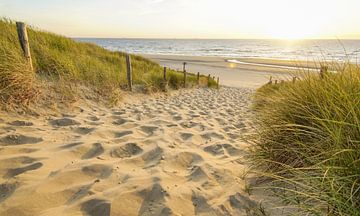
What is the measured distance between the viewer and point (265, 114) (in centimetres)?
333

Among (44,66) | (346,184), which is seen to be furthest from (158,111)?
(346,184)

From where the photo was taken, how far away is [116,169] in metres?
2.75

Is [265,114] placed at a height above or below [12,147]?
above

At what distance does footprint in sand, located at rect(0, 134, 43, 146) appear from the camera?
308cm

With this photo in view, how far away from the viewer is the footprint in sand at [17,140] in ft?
10.1

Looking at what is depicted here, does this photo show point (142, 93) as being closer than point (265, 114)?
No

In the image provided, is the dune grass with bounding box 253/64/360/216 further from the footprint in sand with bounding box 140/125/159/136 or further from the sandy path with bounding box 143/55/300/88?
the sandy path with bounding box 143/55/300/88

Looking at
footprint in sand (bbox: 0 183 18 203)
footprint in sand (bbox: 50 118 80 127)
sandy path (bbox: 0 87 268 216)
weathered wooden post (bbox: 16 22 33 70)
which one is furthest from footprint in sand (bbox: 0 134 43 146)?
weathered wooden post (bbox: 16 22 33 70)

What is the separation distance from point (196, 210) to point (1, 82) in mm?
3817

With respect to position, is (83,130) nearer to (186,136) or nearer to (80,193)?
(186,136)

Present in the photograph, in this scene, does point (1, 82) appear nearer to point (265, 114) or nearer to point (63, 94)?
point (63, 94)

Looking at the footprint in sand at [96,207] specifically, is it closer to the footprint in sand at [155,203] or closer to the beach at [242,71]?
the footprint in sand at [155,203]

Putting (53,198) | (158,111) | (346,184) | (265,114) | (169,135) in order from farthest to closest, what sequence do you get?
(158,111) < (169,135) < (265,114) < (53,198) < (346,184)

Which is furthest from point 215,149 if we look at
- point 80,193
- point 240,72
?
point 240,72
